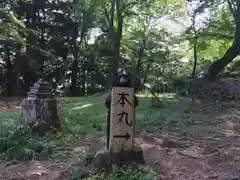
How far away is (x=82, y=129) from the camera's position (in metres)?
5.35

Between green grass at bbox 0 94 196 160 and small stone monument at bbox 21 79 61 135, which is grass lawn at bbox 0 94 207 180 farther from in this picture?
small stone monument at bbox 21 79 61 135

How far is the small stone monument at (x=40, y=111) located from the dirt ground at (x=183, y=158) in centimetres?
68

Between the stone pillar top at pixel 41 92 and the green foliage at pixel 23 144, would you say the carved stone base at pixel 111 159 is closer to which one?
the green foliage at pixel 23 144

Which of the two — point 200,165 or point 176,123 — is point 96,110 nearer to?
point 176,123

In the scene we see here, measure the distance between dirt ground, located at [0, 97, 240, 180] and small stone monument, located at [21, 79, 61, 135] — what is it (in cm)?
68

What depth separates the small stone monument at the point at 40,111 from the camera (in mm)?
4727

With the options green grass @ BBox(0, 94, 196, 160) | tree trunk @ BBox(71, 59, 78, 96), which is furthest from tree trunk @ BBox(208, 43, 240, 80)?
tree trunk @ BBox(71, 59, 78, 96)

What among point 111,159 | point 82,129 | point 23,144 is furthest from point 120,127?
point 82,129

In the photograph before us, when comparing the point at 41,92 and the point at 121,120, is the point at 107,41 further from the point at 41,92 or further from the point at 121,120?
the point at 121,120

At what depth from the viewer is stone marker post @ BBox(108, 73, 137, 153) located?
3012 millimetres

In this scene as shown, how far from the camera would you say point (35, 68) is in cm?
1291

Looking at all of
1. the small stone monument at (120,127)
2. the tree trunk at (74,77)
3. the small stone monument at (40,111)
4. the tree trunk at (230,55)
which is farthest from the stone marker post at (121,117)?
the tree trunk at (74,77)

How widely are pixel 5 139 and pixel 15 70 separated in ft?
32.6

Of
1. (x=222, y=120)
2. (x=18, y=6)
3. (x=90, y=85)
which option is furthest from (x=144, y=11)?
(x=222, y=120)
